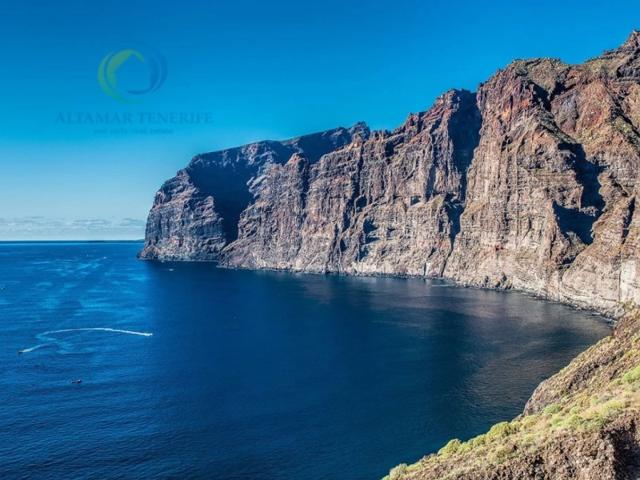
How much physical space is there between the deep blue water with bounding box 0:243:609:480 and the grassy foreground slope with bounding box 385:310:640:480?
33.6 meters

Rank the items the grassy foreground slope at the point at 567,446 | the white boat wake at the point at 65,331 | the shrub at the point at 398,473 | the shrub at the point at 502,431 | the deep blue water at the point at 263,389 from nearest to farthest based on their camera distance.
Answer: the grassy foreground slope at the point at 567,446 < the shrub at the point at 502,431 < the shrub at the point at 398,473 < the deep blue water at the point at 263,389 < the white boat wake at the point at 65,331

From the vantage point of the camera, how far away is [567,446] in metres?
29.6

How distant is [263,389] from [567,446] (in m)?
78.5

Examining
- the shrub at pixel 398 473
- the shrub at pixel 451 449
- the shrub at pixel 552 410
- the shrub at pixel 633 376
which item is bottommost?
the shrub at pixel 398 473

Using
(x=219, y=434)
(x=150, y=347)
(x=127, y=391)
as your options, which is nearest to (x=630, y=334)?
(x=219, y=434)

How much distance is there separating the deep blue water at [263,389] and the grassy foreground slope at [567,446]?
33577 mm

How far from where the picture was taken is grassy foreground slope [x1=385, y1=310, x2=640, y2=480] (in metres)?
28.1

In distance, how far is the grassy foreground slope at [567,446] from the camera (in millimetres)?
28108

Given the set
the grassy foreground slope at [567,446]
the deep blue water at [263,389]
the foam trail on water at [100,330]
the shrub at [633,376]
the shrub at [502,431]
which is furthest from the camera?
the foam trail on water at [100,330]

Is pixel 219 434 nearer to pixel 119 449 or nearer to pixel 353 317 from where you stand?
pixel 119 449

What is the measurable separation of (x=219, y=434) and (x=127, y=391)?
A: 94.5ft

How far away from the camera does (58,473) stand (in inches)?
2761

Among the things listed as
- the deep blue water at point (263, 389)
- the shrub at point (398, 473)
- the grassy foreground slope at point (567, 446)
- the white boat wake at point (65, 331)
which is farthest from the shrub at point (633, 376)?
the white boat wake at point (65, 331)

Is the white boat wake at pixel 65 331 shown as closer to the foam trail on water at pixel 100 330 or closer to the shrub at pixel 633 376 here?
the foam trail on water at pixel 100 330
